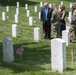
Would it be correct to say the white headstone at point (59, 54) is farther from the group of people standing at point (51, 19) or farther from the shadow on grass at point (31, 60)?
the group of people standing at point (51, 19)

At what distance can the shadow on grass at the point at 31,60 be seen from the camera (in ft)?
30.2

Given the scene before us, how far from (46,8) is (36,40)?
5.39 ft

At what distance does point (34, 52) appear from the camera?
475 inches

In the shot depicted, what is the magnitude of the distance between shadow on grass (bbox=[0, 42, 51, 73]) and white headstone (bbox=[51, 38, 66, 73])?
57 centimetres

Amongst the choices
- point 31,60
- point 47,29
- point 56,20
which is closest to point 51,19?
point 56,20

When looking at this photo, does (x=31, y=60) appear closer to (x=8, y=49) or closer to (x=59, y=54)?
(x=8, y=49)

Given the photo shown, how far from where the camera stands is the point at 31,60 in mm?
10477

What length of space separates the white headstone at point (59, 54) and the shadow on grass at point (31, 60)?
1.86ft

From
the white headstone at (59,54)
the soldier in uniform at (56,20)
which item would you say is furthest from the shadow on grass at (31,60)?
the soldier in uniform at (56,20)

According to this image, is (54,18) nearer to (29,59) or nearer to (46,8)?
(46,8)

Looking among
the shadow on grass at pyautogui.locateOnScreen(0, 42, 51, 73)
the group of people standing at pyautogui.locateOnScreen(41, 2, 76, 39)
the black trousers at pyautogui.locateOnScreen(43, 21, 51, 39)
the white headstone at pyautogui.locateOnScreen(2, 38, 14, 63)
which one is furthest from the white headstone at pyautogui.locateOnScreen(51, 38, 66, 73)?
the black trousers at pyautogui.locateOnScreen(43, 21, 51, 39)

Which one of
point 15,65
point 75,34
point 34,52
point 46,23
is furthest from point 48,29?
point 15,65

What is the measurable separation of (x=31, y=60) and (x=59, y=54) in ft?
6.67

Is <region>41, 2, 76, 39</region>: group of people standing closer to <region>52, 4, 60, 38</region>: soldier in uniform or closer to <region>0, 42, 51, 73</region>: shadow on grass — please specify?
<region>52, 4, 60, 38</region>: soldier in uniform
